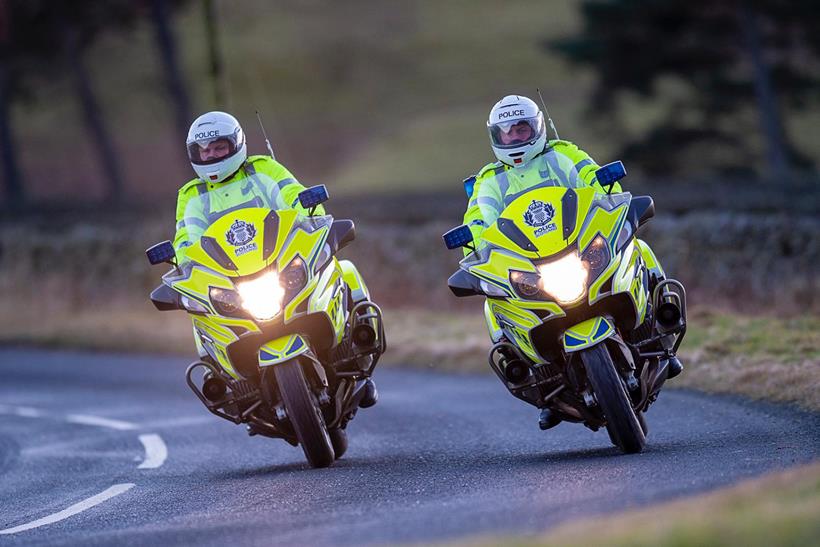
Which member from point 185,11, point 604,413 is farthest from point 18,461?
point 185,11

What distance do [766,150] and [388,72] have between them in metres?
55.0

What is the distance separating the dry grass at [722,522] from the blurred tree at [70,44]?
44254mm

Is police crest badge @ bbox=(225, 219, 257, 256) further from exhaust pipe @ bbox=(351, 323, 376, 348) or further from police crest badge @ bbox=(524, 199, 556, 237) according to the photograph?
police crest badge @ bbox=(524, 199, 556, 237)

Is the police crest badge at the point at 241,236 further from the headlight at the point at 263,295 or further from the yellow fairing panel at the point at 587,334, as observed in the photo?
the yellow fairing panel at the point at 587,334

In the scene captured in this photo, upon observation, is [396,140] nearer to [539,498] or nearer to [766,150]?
[766,150]

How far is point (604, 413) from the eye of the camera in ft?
31.6

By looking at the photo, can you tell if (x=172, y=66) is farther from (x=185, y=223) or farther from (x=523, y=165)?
(x=523, y=165)

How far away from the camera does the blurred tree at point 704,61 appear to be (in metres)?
42.1

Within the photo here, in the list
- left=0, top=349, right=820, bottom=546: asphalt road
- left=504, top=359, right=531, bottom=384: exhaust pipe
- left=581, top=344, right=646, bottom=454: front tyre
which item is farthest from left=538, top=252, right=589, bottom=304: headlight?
left=0, top=349, right=820, bottom=546: asphalt road

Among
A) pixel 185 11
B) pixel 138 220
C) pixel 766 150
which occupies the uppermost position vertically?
pixel 185 11

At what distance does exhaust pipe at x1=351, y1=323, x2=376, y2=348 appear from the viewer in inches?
443

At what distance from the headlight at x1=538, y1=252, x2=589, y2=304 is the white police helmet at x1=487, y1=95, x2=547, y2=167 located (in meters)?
1.18

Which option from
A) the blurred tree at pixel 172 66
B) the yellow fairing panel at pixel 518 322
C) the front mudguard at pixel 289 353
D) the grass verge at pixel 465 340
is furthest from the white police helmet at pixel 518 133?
the blurred tree at pixel 172 66

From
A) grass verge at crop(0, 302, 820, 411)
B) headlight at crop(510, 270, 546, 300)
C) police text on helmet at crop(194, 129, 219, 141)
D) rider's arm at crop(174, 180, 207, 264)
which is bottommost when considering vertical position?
grass verge at crop(0, 302, 820, 411)
